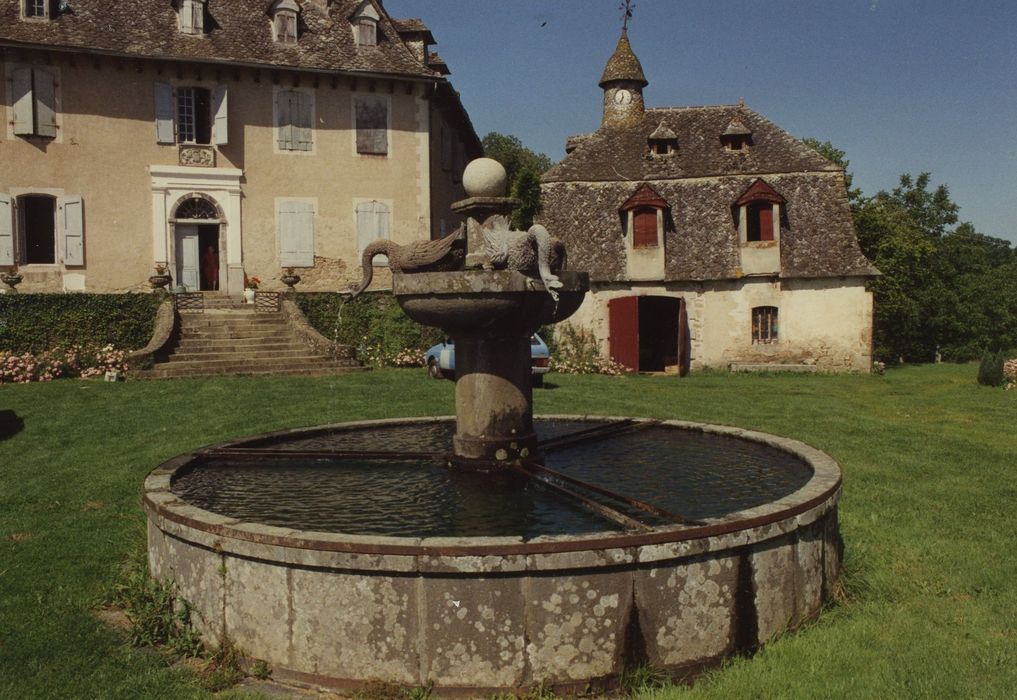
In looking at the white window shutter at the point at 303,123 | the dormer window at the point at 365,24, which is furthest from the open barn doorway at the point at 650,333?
the dormer window at the point at 365,24

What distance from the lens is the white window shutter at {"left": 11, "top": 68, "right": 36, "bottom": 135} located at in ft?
72.0

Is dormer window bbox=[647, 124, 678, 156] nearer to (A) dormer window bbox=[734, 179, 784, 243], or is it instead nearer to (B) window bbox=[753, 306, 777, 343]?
(A) dormer window bbox=[734, 179, 784, 243]

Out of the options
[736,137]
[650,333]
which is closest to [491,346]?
[650,333]

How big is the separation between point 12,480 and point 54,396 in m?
6.52

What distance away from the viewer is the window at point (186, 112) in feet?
76.1

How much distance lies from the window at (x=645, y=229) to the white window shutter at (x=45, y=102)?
16.2 meters

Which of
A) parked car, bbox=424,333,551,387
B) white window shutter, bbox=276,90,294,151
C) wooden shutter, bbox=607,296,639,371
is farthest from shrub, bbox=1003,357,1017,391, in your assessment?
white window shutter, bbox=276,90,294,151

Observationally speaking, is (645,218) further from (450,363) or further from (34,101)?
(34,101)

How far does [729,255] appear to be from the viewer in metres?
24.7

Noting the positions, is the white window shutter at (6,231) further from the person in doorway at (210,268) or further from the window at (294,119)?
the window at (294,119)

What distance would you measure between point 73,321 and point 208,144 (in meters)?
6.65

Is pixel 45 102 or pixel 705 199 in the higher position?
pixel 45 102

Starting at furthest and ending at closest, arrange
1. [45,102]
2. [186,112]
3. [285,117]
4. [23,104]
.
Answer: [285,117] < [186,112] < [45,102] < [23,104]

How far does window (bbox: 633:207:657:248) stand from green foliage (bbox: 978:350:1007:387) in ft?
31.0
